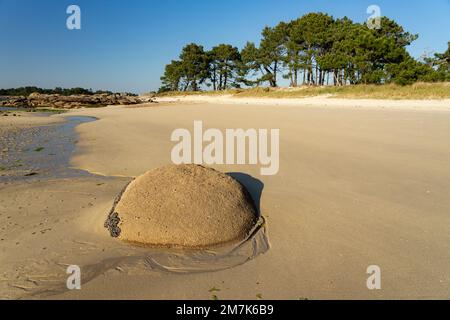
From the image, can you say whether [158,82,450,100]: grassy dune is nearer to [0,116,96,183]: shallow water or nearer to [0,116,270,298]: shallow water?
[0,116,96,183]: shallow water

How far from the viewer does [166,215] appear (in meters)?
3.30

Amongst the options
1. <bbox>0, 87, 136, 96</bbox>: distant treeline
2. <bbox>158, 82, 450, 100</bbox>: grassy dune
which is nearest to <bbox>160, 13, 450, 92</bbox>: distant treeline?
<bbox>158, 82, 450, 100</bbox>: grassy dune

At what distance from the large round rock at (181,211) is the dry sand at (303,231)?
26 centimetres

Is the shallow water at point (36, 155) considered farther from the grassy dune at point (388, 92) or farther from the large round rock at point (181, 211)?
the grassy dune at point (388, 92)

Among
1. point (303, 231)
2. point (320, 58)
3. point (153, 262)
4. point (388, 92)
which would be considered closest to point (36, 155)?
point (153, 262)

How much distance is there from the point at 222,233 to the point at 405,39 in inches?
1421

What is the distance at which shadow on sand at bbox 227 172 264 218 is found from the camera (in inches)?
168

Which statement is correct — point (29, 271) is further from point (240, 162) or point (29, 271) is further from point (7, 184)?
point (240, 162)

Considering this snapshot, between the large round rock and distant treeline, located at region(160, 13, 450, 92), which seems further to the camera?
distant treeline, located at region(160, 13, 450, 92)

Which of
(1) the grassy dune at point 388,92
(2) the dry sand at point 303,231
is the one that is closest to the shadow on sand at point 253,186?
(2) the dry sand at point 303,231

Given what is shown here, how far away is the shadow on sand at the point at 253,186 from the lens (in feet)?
14.0

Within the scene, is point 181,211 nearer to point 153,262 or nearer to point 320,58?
point 153,262

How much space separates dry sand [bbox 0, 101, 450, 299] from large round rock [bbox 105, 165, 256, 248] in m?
0.26

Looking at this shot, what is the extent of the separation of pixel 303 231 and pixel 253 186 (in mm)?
1461
